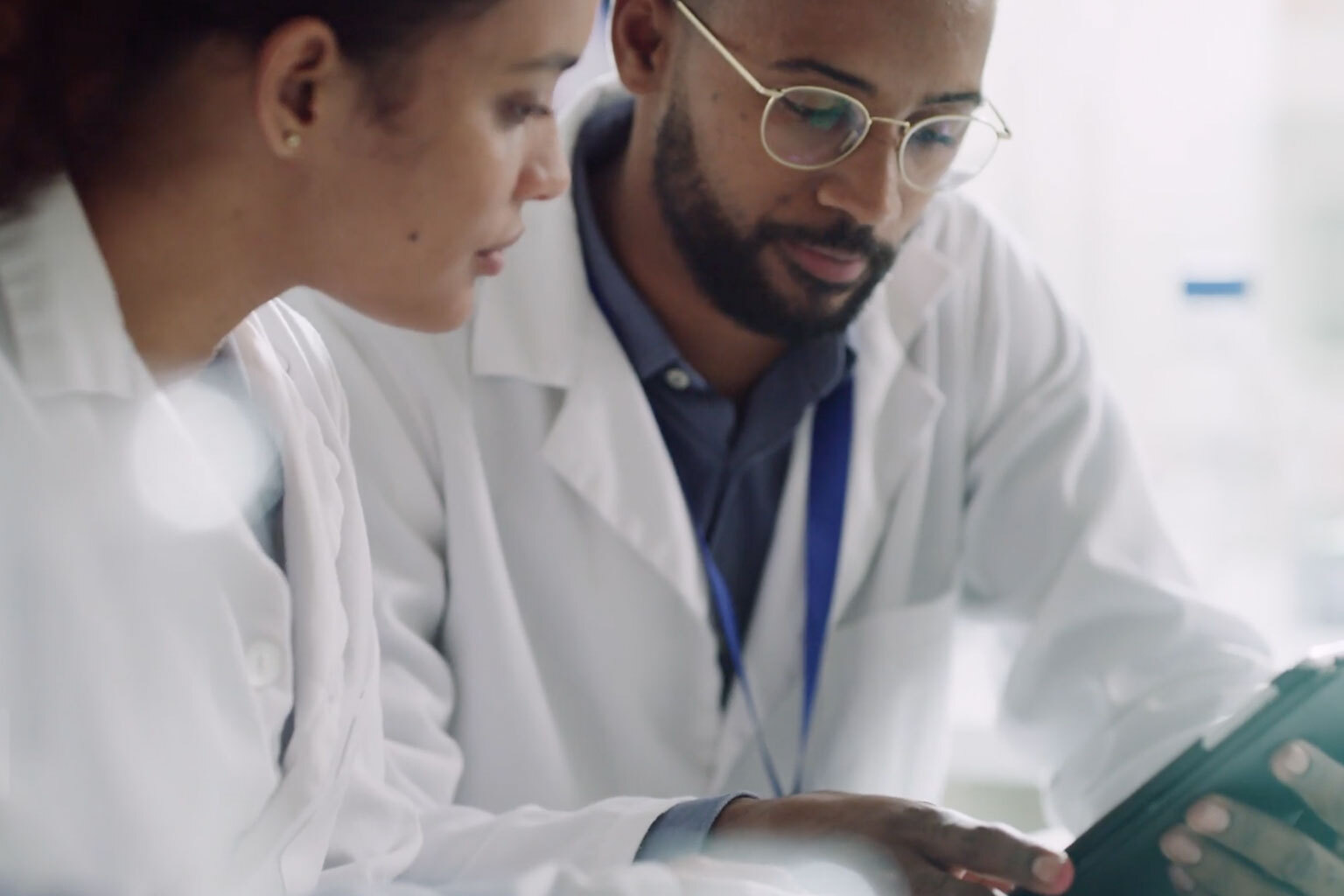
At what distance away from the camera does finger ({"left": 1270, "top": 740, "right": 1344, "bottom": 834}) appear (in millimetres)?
913

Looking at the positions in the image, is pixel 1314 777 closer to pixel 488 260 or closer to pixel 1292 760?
pixel 1292 760

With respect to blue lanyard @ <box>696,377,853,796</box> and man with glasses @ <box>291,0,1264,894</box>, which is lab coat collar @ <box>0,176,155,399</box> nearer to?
man with glasses @ <box>291,0,1264,894</box>

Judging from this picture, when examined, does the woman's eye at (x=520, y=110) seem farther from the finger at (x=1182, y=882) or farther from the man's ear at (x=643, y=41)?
the finger at (x=1182, y=882)

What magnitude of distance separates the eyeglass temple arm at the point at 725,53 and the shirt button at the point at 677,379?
27 cm

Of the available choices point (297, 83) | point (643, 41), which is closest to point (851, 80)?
point (643, 41)

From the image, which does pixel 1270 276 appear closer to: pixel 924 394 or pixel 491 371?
pixel 924 394

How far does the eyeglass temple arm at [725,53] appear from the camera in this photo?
3.87ft

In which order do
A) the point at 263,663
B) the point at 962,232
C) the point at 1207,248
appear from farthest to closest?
the point at 1207,248, the point at 962,232, the point at 263,663

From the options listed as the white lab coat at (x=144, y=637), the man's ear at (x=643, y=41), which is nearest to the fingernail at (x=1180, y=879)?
the white lab coat at (x=144, y=637)

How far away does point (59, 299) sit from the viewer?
28.3 inches

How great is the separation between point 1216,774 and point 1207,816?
0.09ft

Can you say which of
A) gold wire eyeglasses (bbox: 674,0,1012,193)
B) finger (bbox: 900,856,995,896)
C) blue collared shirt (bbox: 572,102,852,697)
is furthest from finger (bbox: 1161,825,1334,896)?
gold wire eyeglasses (bbox: 674,0,1012,193)

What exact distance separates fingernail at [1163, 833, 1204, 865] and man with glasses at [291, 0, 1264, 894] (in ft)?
1.09

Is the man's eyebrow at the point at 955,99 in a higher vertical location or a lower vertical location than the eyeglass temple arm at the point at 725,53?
lower
